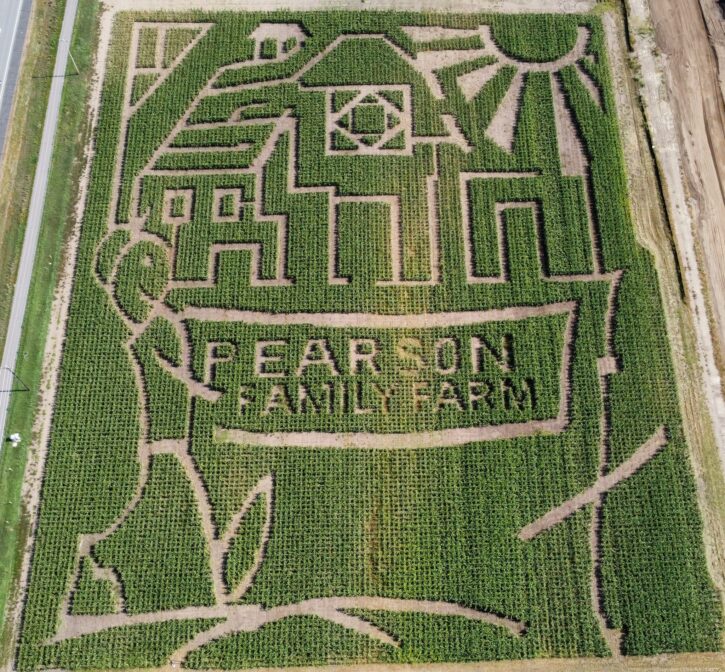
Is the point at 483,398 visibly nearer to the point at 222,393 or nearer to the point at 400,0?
the point at 222,393

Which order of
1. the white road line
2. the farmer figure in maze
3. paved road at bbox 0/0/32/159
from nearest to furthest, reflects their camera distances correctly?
the farmer figure in maze < paved road at bbox 0/0/32/159 < the white road line

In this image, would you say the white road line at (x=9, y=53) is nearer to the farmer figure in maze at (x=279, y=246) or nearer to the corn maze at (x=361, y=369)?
the corn maze at (x=361, y=369)

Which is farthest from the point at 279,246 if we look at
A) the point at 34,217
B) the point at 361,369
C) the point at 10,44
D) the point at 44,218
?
the point at 10,44

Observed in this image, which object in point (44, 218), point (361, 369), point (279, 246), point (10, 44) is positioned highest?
point (10, 44)

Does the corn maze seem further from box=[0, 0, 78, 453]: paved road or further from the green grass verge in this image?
box=[0, 0, 78, 453]: paved road

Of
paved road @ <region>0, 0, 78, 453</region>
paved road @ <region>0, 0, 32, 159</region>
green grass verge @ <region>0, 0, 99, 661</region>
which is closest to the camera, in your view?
green grass verge @ <region>0, 0, 99, 661</region>

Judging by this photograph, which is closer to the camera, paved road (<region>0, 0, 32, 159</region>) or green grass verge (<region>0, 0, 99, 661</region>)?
green grass verge (<region>0, 0, 99, 661</region>)

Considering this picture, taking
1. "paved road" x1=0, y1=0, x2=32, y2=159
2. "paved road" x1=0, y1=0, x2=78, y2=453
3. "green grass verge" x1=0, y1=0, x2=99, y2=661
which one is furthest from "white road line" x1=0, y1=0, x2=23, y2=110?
"paved road" x1=0, y1=0, x2=78, y2=453

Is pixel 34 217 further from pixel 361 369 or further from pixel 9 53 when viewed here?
pixel 361 369
